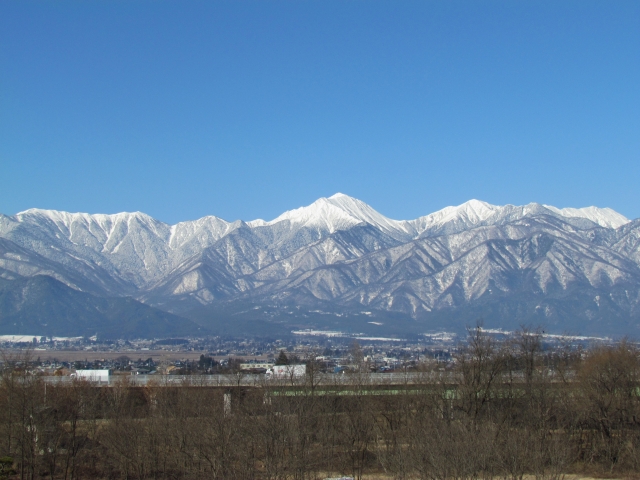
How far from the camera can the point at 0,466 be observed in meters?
44.1

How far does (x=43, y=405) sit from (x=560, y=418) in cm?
3327

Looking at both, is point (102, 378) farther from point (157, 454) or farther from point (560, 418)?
point (560, 418)

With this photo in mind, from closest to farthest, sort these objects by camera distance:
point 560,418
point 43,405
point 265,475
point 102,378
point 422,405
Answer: point 265,475, point 43,405, point 560,418, point 422,405, point 102,378

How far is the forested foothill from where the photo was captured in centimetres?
4322

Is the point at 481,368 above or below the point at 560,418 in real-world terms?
above

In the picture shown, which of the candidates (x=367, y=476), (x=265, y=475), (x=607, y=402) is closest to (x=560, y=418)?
(x=607, y=402)

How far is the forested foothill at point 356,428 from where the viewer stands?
4322 centimetres

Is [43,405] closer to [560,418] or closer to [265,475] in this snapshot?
[265,475]

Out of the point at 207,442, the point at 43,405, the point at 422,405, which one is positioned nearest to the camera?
the point at 207,442

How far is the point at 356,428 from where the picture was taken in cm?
5578

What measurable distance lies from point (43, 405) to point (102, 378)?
47.6m

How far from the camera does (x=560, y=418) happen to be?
187 ft

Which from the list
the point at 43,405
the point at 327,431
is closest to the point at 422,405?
the point at 327,431

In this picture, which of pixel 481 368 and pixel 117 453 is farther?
pixel 481 368
